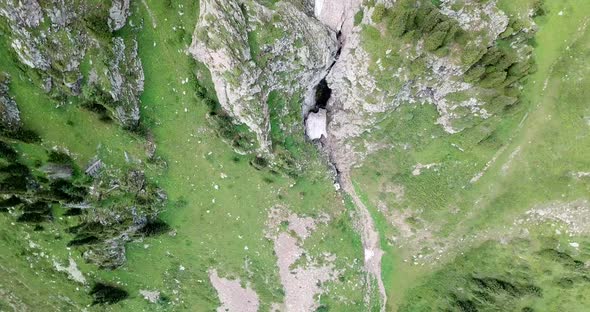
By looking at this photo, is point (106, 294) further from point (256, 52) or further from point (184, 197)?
point (256, 52)

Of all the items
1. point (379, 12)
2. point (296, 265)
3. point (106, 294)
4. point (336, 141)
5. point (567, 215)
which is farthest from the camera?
point (296, 265)

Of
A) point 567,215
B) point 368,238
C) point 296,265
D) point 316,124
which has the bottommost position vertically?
point 296,265

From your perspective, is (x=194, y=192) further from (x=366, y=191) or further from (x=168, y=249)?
(x=366, y=191)

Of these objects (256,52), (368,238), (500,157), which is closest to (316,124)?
(256,52)

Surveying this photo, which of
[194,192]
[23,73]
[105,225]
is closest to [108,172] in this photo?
[105,225]

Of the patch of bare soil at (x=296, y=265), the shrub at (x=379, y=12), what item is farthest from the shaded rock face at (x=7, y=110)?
the shrub at (x=379, y=12)
